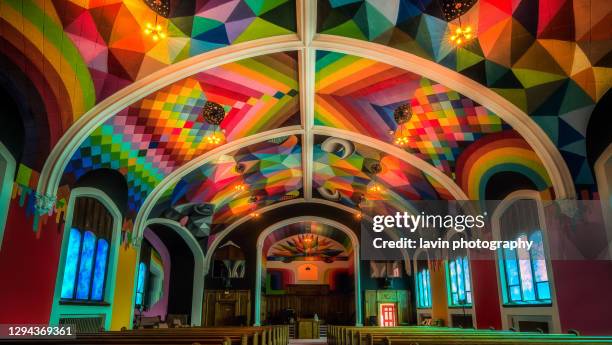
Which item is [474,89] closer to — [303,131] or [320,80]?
[320,80]

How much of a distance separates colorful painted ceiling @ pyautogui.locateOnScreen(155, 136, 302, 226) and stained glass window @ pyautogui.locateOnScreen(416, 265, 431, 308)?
19.9 ft

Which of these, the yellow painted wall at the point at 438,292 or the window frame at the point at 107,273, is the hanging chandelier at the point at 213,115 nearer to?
the window frame at the point at 107,273

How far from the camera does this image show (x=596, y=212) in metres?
6.58

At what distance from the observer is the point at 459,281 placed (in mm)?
12641

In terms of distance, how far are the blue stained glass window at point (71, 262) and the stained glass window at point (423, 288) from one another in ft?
39.5

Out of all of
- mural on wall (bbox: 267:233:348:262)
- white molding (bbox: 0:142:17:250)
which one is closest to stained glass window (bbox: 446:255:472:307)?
white molding (bbox: 0:142:17:250)

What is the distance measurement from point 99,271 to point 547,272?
952 centimetres

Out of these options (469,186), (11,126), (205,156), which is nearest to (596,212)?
(469,186)

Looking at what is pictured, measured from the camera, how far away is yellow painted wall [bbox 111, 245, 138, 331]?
10.2m

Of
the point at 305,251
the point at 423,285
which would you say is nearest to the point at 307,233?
the point at 305,251

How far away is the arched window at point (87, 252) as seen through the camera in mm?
8312

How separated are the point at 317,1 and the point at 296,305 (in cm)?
1964

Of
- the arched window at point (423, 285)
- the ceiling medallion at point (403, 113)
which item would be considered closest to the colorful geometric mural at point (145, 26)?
the ceiling medallion at point (403, 113)

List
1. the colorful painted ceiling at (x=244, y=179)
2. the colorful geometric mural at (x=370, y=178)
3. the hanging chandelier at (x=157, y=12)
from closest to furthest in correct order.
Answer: the hanging chandelier at (x=157, y=12) → the colorful geometric mural at (x=370, y=178) → the colorful painted ceiling at (x=244, y=179)
